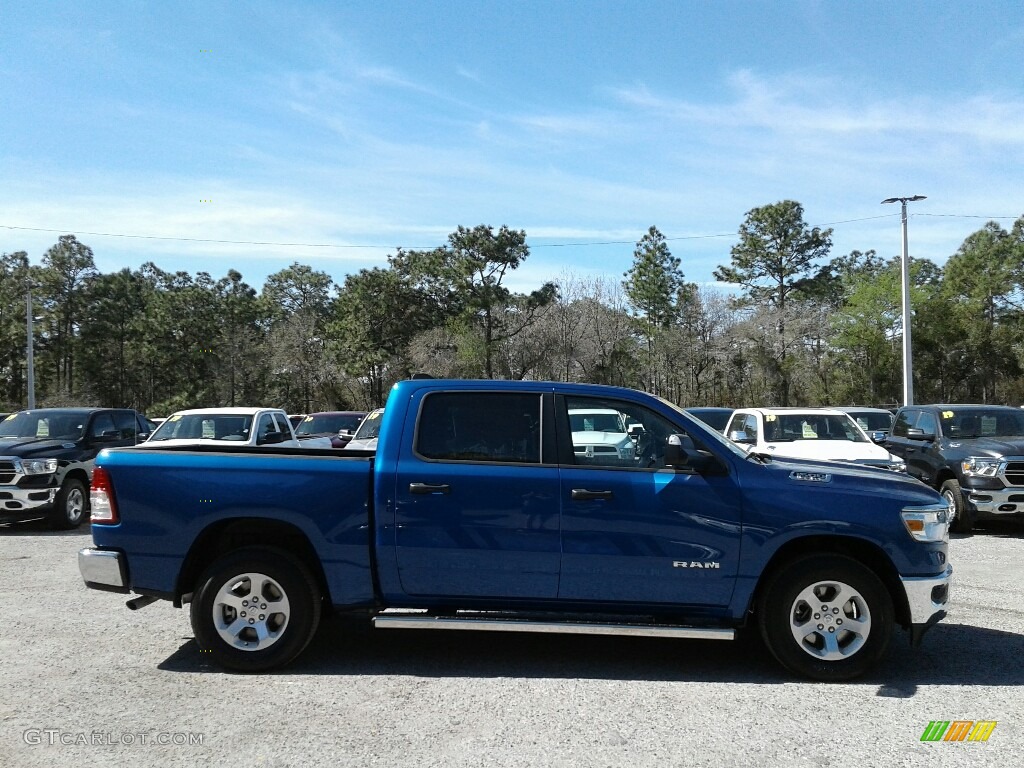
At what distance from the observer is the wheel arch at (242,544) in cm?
555

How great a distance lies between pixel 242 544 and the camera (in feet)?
18.9

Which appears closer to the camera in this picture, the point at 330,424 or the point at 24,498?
the point at 24,498

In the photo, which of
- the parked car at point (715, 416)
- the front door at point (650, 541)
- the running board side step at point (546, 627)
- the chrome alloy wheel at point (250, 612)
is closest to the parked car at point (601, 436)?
the front door at point (650, 541)

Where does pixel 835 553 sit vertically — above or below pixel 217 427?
below

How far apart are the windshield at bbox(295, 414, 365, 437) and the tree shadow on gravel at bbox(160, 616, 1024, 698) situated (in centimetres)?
1528

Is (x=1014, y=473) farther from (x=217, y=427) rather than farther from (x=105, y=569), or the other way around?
(x=217, y=427)

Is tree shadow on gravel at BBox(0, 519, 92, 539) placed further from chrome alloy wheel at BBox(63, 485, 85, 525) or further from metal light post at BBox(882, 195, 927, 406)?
metal light post at BBox(882, 195, 927, 406)

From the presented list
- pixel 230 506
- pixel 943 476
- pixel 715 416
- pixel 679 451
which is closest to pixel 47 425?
pixel 230 506

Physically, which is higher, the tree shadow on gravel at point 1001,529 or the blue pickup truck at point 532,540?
the blue pickup truck at point 532,540

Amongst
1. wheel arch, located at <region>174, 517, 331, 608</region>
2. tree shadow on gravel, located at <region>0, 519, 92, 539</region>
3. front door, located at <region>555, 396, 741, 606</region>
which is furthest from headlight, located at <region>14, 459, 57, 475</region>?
front door, located at <region>555, 396, 741, 606</region>

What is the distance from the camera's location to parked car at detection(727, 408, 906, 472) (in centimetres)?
1262

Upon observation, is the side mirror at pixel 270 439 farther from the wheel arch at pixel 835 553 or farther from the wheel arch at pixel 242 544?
the wheel arch at pixel 835 553

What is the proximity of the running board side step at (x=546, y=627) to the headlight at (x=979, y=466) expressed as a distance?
7925 millimetres

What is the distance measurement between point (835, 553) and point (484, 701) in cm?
242
